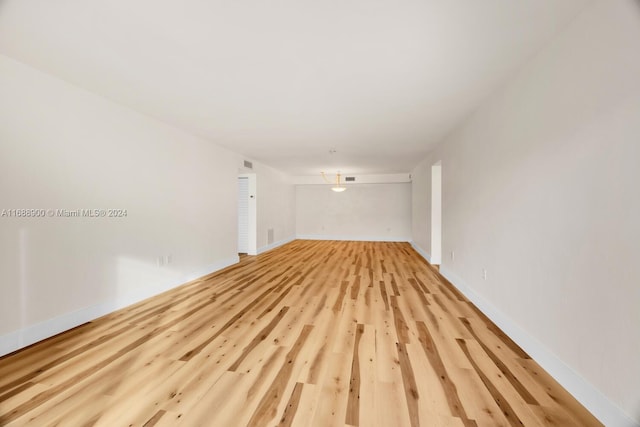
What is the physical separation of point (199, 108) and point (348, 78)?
191 cm

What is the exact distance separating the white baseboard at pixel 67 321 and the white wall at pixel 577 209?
13.8ft

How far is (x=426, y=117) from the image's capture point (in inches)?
131

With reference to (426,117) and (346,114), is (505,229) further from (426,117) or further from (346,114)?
(346,114)

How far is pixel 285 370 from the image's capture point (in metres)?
1.82

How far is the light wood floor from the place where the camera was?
1.42 m

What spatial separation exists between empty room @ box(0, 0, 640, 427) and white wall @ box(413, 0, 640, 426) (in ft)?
0.05

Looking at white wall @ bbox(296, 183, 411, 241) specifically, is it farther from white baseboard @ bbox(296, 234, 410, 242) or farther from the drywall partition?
the drywall partition

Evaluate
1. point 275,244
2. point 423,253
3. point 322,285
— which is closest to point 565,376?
point 322,285

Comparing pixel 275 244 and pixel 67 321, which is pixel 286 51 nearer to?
pixel 67 321

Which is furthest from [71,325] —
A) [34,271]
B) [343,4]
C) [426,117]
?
[426,117]

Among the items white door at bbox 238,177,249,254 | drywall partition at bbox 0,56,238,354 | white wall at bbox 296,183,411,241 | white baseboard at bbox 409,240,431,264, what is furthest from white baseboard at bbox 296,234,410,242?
drywall partition at bbox 0,56,238,354

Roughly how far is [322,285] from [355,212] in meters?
5.80

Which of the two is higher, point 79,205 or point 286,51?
point 286,51

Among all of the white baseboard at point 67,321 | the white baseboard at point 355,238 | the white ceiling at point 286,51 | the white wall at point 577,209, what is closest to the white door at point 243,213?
the white baseboard at point 67,321
